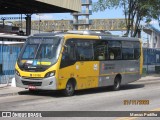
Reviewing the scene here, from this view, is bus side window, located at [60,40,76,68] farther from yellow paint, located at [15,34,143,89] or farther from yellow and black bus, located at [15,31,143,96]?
yellow paint, located at [15,34,143,89]

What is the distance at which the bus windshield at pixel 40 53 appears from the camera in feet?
60.5

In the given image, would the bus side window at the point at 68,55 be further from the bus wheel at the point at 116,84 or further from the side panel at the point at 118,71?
the bus wheel at the point at 116,84

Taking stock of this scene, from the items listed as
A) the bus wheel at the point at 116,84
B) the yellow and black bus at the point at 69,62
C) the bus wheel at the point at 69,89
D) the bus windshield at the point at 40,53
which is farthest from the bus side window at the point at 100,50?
the bus windshield at the point at 40,53

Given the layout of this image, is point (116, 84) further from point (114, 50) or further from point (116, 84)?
point (114, 50)

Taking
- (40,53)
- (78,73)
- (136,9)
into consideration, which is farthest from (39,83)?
(136,9)

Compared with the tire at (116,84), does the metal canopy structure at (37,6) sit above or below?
above

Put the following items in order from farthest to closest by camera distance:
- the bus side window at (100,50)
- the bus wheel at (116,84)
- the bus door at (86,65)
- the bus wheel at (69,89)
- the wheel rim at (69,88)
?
the bus wheel at (116,84) < the bus side window at (100,50) < the bus door at (86,65) < the wheel rim at (69,88) < the bus wheel at (69,89)

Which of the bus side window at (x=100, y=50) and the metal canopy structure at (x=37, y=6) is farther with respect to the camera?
the metal canopy structure at (x=37, y=6)

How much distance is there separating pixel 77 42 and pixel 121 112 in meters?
6.80

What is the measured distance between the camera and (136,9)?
132 feet

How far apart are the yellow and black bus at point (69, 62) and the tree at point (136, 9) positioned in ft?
52.6

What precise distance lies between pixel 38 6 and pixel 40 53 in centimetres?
3487

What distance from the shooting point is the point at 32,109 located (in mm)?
14281

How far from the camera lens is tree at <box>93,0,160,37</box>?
38875 millimetres
